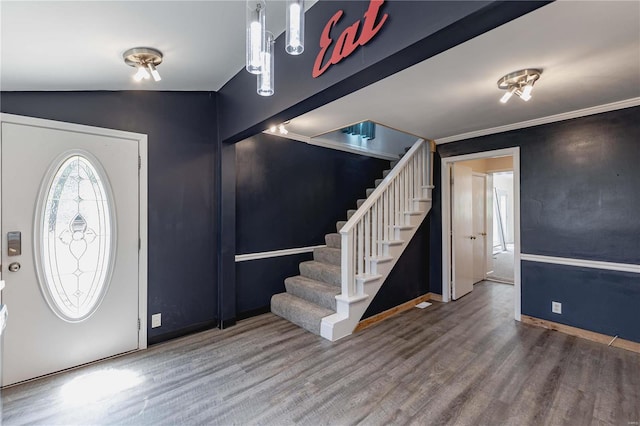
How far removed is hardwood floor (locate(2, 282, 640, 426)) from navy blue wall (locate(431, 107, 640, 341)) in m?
0.39

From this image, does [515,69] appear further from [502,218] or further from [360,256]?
[502,218]

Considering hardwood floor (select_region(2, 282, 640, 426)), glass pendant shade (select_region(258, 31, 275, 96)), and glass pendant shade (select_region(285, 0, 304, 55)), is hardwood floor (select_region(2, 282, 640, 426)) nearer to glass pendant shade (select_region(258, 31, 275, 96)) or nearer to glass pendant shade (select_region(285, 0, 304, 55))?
glass pendant shade (select_region(258, 31, 275, 96))

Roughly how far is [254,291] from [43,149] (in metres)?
2.37

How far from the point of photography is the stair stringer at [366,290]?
117 inches

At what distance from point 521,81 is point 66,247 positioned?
379 centimetres

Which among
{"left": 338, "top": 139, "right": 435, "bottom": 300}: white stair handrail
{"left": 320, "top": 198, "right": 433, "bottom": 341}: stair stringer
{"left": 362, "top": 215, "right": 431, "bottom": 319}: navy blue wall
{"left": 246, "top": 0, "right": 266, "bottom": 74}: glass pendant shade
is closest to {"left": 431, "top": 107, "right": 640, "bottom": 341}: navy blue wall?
{"left": 338, "top": 139, "right": 435, "bottom": 300}: white stair handrail

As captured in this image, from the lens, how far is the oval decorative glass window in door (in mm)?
2240

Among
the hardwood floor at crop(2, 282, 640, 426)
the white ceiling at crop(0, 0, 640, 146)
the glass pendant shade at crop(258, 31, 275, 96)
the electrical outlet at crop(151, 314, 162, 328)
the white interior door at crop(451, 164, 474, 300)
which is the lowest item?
the hardwood floor at crop(2, 282, 640, 426)

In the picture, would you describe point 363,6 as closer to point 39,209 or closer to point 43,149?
point 43,149

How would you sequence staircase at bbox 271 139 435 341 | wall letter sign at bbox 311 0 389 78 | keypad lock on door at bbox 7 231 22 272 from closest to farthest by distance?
wall letter sign at bbox 311 0 389 78
keypad lock on door at bbox 7 231 22 272
staircase at bbox 271 139 435 341

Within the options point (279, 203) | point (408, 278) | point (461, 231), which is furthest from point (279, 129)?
point (461, 231)

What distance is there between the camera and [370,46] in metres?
1.46

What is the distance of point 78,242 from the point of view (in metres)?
2.36

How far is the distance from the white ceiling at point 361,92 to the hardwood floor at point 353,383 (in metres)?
2.24
